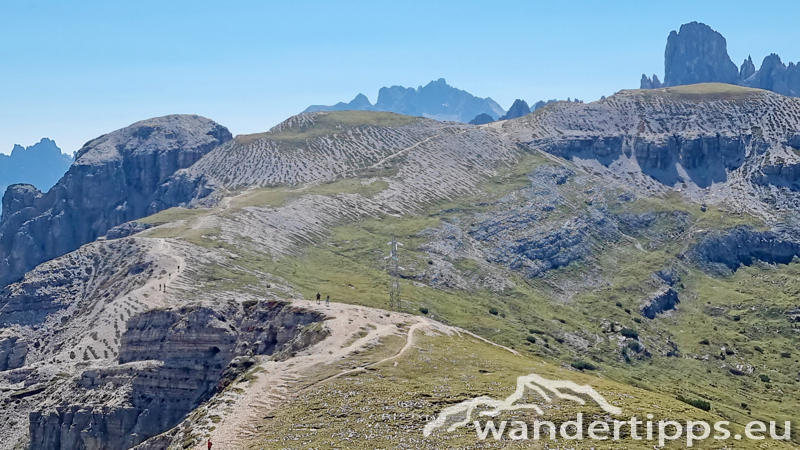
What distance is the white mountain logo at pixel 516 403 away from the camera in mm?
95750

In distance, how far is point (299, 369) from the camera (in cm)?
12400

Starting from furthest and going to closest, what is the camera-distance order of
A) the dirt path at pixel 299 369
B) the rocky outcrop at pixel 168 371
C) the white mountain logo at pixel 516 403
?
the rocky outcrop at pixel 168 371 → the dirt path at pixel 299 369 → the white mountain logo at pixel 516 403

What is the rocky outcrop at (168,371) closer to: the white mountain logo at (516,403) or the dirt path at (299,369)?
the dirt path at (299,369)

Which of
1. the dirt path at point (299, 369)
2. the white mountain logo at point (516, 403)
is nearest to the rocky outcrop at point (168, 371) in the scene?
the dirt path at point (299, 369)

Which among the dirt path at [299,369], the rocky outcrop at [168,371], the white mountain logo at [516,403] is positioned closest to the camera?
the white mountain logo at [516,403]

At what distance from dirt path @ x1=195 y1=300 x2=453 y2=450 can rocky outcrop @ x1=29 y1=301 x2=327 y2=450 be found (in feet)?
19.5

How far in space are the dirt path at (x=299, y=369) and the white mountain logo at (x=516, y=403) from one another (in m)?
24.5

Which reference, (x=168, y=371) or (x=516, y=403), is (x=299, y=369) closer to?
(x=516, y=403)

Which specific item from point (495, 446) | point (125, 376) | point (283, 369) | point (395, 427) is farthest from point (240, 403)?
point (125, 376)

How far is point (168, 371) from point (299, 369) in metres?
45.3

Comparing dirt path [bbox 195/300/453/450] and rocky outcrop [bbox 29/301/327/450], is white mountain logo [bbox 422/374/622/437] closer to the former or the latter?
dirt path [bbox 195/300/453/450]

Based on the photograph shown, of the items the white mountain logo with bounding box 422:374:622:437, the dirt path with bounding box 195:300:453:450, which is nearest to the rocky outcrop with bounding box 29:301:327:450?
the dirt path with bounding box 195:300:453:450

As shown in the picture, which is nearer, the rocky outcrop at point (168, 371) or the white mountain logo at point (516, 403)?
the white mountain logo at point (516, 403)

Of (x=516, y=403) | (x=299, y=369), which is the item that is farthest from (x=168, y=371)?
(x=516, y=403)
